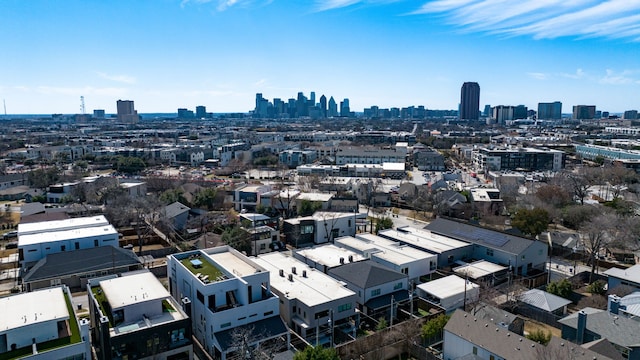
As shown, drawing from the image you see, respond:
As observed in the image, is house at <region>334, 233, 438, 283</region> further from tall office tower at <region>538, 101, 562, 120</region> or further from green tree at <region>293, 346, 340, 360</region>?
tall office tower at <region>538, 101, 562, 120</region>

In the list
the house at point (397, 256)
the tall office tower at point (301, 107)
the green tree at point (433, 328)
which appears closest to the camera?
the green tree at point (433, 328)

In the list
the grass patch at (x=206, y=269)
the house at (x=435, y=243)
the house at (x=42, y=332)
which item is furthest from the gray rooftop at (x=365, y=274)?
the house at (x=42, y=332)

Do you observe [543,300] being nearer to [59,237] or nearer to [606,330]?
[606,330]

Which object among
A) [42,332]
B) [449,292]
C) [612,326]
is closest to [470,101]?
[449,292]

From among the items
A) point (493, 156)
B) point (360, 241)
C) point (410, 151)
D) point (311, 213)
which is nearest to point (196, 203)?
point (311, 213)

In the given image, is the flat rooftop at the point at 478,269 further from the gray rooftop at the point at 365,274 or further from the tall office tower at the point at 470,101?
the tall office tower at the point at 470,101

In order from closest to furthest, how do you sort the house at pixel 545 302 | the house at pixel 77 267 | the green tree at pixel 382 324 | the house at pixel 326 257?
the green tree at pixel 382 324 < the house at pixel 545 302 < the house at pixel 77 267 < the house at pixel 326 257
